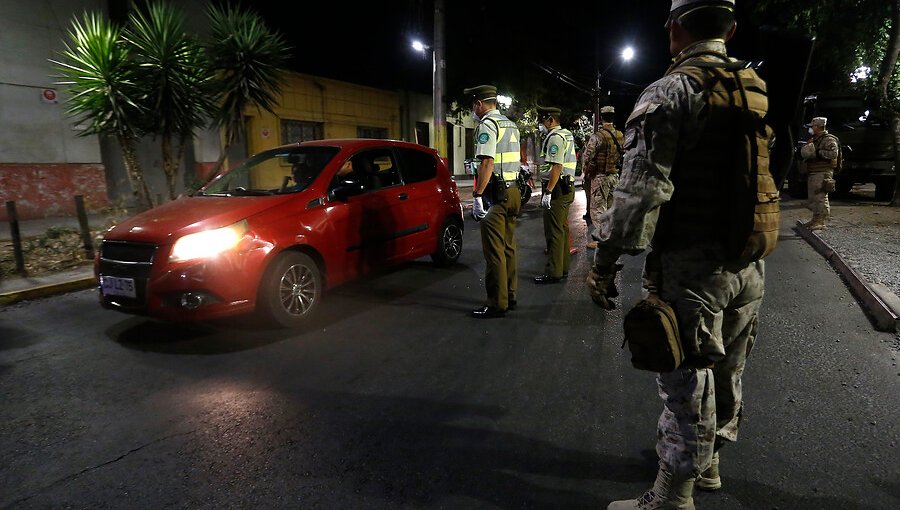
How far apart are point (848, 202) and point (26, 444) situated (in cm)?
1706

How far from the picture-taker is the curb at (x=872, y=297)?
4.38m

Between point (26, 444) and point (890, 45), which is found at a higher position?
point (890, 45)

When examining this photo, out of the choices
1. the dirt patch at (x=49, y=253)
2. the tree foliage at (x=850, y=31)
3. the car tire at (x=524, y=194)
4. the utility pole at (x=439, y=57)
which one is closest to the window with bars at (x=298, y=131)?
the utility pole at (x=439, y=57)

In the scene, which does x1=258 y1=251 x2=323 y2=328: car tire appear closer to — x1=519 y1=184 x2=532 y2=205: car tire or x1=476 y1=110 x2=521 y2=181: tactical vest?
x1=476 y1=110 x2=521 y2=181: tactical vest

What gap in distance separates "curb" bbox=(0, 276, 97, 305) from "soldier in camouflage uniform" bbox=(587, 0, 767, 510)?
558 cm

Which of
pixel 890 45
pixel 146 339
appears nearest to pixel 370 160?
pixel 146 339

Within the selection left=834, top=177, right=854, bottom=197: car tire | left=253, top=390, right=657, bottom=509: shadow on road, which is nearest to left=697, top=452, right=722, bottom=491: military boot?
left=253, top=390, right=657, bottom=509: shadow on road

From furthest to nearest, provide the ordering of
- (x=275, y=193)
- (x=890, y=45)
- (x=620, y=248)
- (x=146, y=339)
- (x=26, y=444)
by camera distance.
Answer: (x=890, y=45) → (x=275, y=193) → (x=146, y=339) → (x=26, y=444) → (x=620, y=248)

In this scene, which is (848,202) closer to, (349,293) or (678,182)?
(349,293)

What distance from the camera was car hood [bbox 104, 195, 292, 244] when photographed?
4.11 meters

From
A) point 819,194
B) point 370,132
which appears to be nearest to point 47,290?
point 819,194

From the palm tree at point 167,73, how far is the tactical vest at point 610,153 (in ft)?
21.0

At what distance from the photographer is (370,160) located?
5738 millimetres

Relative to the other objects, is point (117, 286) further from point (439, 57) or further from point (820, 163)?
point (439, 57)
